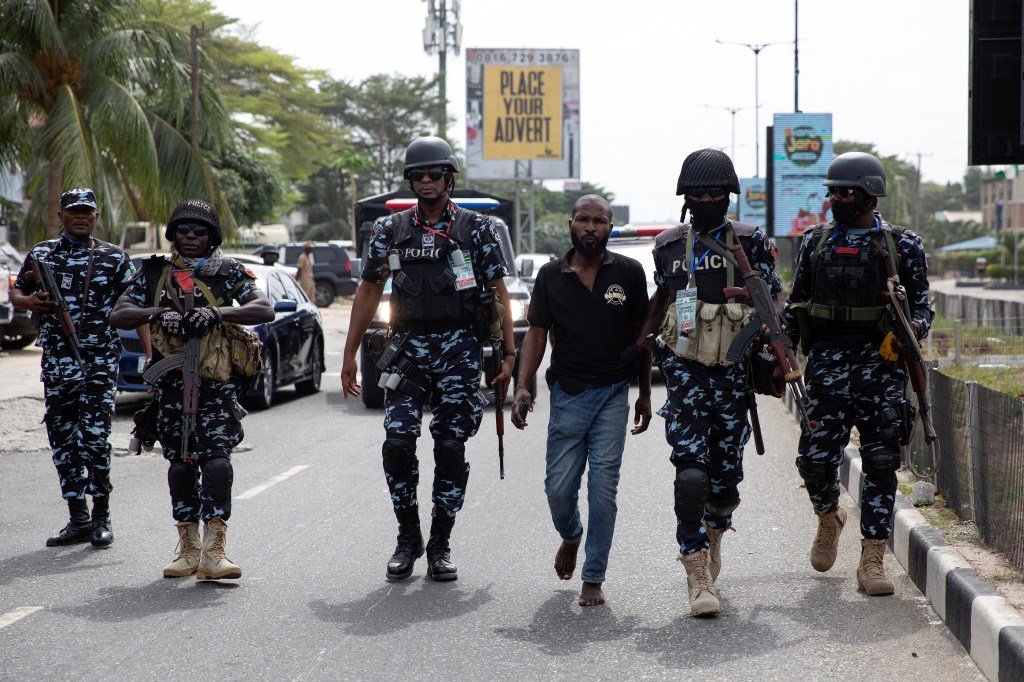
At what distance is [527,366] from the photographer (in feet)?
19.4

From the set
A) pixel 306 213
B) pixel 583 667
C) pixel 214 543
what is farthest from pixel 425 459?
pixel 306 213

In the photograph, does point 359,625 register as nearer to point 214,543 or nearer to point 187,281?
point 214,543

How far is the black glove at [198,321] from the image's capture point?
621 centimetres

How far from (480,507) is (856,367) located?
2935 mm

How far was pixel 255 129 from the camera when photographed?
5178cm

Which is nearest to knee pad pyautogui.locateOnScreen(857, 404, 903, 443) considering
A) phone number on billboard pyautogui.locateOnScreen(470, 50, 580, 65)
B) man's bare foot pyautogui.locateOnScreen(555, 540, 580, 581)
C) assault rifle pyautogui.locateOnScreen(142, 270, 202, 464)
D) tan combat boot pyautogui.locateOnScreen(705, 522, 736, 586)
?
tan combat boot pyautogui.locateOnScreen(705, 522, 736, 586)

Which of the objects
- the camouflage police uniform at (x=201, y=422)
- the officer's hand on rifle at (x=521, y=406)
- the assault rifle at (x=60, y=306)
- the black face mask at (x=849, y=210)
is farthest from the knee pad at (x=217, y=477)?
the black face mask at (x=849, y=210)

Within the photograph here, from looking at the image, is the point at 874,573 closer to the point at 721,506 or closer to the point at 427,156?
the point at 721,506

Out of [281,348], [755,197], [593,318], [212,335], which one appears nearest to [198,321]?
[212,335]

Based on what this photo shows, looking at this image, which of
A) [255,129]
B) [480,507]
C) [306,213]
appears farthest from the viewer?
[306,213]

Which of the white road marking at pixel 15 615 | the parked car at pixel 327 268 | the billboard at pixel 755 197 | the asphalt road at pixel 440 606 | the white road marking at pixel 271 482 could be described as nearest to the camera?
the asphalt road at pixel 440 606

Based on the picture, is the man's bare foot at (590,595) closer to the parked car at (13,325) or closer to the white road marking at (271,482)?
the white road marking at (271,482)

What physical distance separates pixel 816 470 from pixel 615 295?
127 centimetres

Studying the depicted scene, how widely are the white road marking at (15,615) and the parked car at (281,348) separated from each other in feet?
21.9
